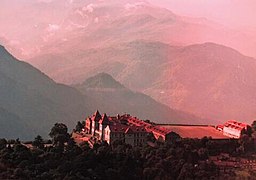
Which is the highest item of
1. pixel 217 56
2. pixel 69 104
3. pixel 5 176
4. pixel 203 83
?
pixel 217 56

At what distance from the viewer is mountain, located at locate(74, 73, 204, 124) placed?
6731cm

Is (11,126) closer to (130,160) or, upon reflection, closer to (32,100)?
(32,100)

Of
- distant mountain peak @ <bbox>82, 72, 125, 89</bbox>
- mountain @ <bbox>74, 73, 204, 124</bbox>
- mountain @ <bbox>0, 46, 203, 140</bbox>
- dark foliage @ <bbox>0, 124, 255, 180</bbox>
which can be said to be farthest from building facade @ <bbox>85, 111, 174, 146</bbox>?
distant mountain peak @ <bbox>82, 72, 125, 89</bbox>

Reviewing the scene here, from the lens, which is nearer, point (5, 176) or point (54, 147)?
point (5, 176)

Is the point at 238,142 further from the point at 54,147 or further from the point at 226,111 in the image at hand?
the point at 226,111

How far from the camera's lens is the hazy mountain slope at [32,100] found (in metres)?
53.9

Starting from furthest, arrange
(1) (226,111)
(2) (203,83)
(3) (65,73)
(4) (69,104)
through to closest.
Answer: (3) (65,73), (2) (203,83), (1) (226,111), (4) (69,104)

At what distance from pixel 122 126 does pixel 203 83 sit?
65823 millimetres

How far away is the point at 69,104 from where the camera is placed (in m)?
64.7

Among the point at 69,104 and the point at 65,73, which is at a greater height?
the point at 65,73

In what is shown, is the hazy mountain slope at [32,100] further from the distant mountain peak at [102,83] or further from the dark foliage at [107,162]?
the dark foliage at [107,162]

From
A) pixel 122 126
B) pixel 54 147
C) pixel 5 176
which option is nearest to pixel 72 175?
pixel 5 176

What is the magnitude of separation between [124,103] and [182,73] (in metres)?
27.9

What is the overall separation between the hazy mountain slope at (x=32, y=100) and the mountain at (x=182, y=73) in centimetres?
1968
